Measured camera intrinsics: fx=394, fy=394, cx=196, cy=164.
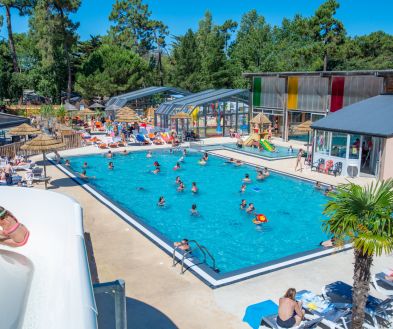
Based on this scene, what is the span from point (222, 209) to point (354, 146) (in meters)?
7.72

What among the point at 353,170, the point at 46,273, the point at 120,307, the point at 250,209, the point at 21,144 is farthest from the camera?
the point at 21,144

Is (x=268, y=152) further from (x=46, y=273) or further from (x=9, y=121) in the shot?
(x=46, y=273)

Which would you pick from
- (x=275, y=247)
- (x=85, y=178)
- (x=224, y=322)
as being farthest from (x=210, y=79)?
(x=224, y=322)

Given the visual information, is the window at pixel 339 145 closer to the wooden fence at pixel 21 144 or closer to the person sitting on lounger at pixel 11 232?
the wooden fence at pixel 21 144

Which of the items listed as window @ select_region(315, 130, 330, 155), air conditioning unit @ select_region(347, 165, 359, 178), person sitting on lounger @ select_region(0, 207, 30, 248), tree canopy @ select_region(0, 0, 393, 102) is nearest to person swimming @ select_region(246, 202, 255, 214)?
air conditioning unit @ select_region(347, 165, 359, 178)

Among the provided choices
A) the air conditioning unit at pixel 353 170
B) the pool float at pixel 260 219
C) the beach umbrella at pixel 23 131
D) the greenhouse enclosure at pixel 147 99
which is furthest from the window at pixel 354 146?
the greenhouse enclosure at pixel 147 99

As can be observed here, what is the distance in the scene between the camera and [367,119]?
1889cm

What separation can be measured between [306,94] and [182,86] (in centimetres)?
2569

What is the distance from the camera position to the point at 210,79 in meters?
49.4

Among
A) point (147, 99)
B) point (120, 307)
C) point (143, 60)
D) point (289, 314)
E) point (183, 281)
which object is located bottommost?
point (183, 281)

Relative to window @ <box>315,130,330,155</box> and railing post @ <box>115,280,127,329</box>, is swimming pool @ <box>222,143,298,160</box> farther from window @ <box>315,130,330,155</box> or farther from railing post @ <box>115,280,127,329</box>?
railing post @ <box>115,280,127,329</box>

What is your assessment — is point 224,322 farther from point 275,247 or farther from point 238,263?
point 275,247

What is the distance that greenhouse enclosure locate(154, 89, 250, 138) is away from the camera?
2935cm

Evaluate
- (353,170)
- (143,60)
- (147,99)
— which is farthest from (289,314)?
(143,60)
